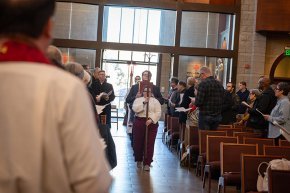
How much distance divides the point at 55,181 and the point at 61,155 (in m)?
0.08

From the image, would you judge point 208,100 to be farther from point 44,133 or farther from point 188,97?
point 44,133

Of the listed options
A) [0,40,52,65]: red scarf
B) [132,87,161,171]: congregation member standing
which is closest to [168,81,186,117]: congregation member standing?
[132,87,161,171]: congregation member standing

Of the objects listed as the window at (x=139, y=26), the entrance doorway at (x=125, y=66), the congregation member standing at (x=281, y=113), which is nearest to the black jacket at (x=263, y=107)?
the congregation member standing at (x=281, y=113)

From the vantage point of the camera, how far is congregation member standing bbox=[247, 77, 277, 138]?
28.3 ft

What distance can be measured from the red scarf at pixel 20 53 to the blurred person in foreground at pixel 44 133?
26mm

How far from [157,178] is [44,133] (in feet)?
21.0

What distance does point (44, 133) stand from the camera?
146 cm

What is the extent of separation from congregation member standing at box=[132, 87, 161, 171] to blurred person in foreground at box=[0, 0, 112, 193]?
22.2 ft

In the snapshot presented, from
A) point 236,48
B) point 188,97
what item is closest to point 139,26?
point 236,48

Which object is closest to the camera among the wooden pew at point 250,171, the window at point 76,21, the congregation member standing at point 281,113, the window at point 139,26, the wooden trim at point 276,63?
the wooden pew at point 250,171

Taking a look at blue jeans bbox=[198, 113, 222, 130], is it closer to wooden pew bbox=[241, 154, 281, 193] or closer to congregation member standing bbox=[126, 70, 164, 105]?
congregation member standing bbox=[126, 70, 164, 105]

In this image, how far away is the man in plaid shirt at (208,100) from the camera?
8367mm

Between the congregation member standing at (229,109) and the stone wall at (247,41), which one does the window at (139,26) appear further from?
the congregation member standing at (229,109)

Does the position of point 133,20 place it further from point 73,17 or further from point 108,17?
point 73,17
